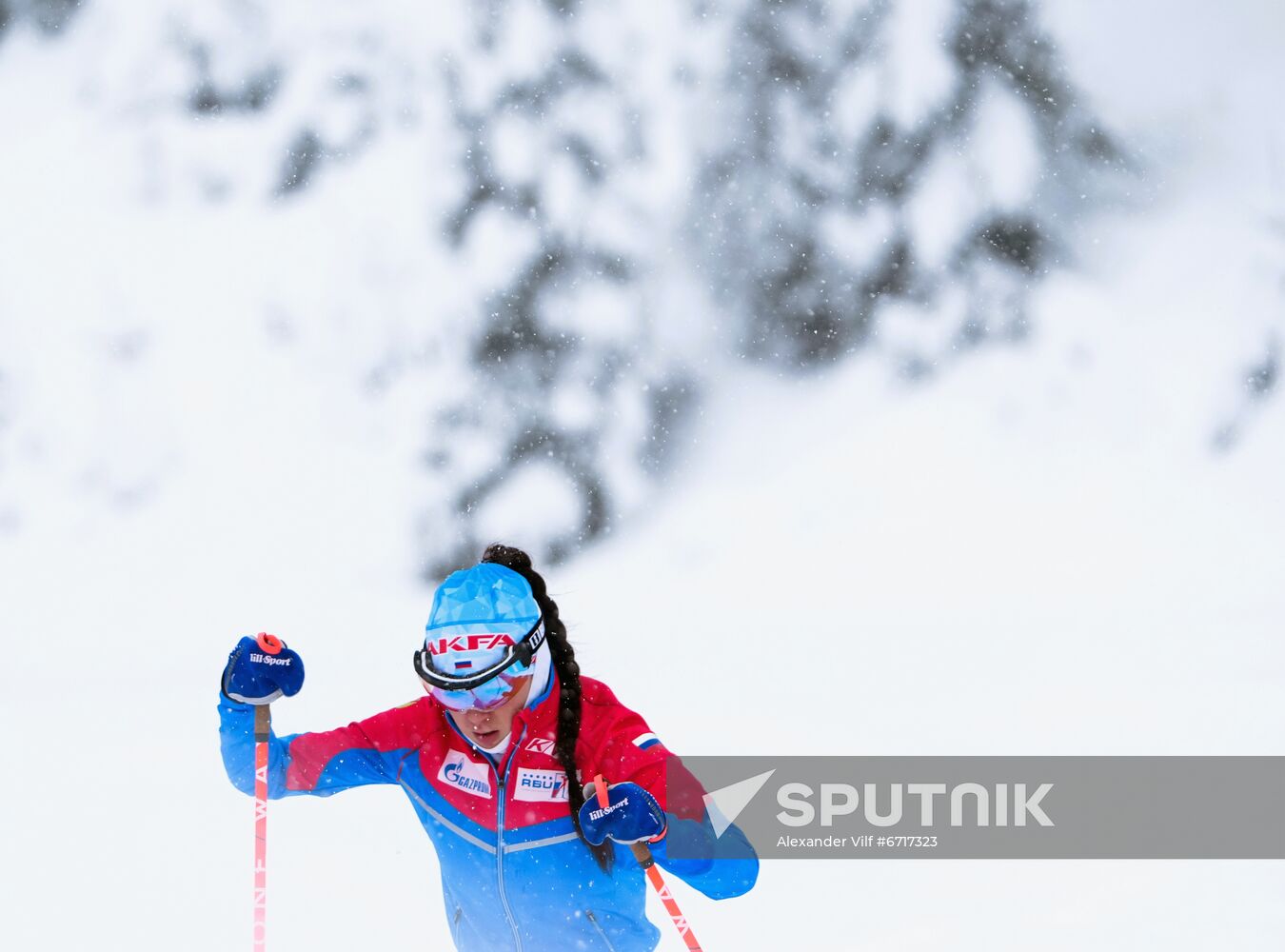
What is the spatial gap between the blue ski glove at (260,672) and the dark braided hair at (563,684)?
43cm

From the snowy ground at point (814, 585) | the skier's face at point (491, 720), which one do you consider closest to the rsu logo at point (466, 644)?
the skier's face at point (491, 720)

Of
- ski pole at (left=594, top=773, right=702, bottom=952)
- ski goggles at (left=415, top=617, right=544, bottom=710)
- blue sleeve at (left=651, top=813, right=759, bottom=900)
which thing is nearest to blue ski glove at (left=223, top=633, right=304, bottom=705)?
ski goggles at (left=415, top=617, right=544, bottom=710)

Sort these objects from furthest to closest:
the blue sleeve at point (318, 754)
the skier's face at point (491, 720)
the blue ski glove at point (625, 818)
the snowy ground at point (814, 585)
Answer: the snowy ground at point (814, 585), the blue sleeve at point (318, 754), the skier's face at point (491, 720), the blue ski glove at point (625, 818)

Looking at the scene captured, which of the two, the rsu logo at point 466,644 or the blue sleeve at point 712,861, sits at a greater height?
the rsu logo at point 466,644

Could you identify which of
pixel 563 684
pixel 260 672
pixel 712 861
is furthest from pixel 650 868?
pixel 260 672

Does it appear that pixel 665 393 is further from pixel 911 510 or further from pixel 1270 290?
pixel 1270 290

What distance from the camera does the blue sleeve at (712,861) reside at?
2.17 m

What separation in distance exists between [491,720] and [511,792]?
147 millimetres

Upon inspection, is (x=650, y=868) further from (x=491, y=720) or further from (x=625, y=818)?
(x=491, y=720)

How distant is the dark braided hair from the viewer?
233cm

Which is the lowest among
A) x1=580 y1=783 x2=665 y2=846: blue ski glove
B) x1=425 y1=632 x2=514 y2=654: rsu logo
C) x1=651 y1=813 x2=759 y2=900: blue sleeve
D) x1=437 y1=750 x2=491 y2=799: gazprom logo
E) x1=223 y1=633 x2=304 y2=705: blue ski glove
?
x1=651 y1=813 x2=759 y2=900: blue sleeve

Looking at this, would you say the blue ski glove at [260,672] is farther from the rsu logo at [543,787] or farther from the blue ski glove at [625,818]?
the blue ski glove at [625,818]

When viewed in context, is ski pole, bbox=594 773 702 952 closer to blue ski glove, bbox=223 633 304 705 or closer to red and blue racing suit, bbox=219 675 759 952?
red and blue racing suit, bbox=219 675 759 952

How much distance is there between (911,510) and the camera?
11062mm
